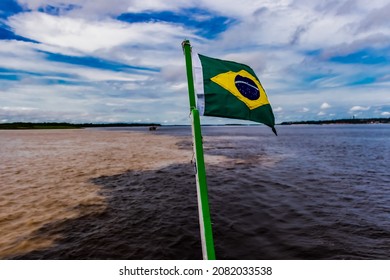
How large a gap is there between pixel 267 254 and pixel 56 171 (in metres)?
16.3

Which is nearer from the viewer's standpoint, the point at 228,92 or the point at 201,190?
the point at 201,190

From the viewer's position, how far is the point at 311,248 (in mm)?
7289

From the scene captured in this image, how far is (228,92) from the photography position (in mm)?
4391

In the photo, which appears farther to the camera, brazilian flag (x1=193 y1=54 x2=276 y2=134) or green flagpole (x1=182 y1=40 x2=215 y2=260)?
brazilian flag (x1=193 y1=54 x2=276 y2=134)

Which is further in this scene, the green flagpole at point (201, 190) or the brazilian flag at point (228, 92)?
the brazilian flag at point (228, 92)

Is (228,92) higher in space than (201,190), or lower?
higher

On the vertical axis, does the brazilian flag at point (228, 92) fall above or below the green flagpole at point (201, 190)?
above

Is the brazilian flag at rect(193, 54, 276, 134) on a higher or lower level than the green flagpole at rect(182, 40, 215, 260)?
higher

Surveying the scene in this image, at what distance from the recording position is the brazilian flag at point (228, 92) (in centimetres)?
419

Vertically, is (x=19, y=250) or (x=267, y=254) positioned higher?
(x=19, y=250)

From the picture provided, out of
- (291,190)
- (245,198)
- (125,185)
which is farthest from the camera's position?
(125,185)

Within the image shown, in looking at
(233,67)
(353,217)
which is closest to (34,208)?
(233,67)

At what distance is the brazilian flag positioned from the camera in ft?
13.7

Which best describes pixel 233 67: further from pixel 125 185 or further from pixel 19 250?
pixel 125 185
